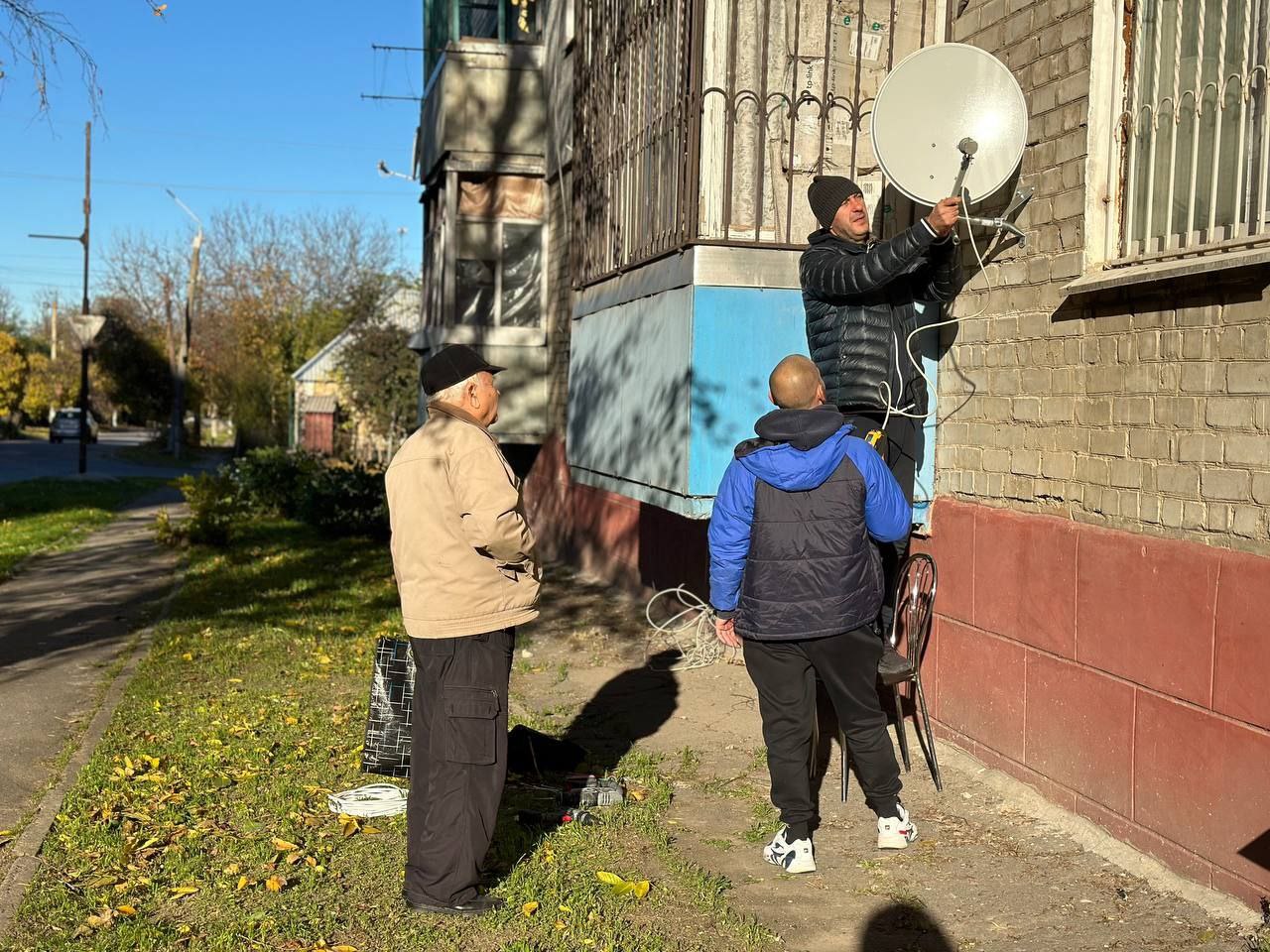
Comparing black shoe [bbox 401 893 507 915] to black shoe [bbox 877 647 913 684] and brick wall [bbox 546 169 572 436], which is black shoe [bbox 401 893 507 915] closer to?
black shoe [bbox 877 647 913 684]

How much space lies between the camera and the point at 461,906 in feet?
14.4

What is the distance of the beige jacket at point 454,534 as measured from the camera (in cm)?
433

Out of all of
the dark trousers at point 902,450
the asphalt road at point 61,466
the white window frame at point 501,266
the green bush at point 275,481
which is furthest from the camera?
the asphalt road at point 61,466

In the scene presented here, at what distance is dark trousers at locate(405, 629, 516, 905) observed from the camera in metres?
4.37

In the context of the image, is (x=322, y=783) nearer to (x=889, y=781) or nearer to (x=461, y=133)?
(x=889, y=781)

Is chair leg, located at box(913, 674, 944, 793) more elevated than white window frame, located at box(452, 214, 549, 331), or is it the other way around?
white window frame, located at box(452, 214, 549, 331)

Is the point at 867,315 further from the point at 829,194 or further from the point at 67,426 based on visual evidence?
the point at 67,426

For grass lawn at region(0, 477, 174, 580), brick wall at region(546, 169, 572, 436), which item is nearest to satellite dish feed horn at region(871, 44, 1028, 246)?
brick wall at region(546, 169, 572, 436)

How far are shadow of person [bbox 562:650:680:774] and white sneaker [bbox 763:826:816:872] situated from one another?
1.43 meters

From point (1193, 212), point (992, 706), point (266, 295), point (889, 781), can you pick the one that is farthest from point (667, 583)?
point (266, 295)

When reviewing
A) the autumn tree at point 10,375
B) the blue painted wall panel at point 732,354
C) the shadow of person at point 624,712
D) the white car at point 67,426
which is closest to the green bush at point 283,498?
the shadow of person at point 624,712

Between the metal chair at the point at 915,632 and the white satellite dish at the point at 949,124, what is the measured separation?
1693 millimetres

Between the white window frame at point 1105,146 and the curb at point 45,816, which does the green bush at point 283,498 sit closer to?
the curb at point 45,816

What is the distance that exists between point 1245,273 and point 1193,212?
57 cm
